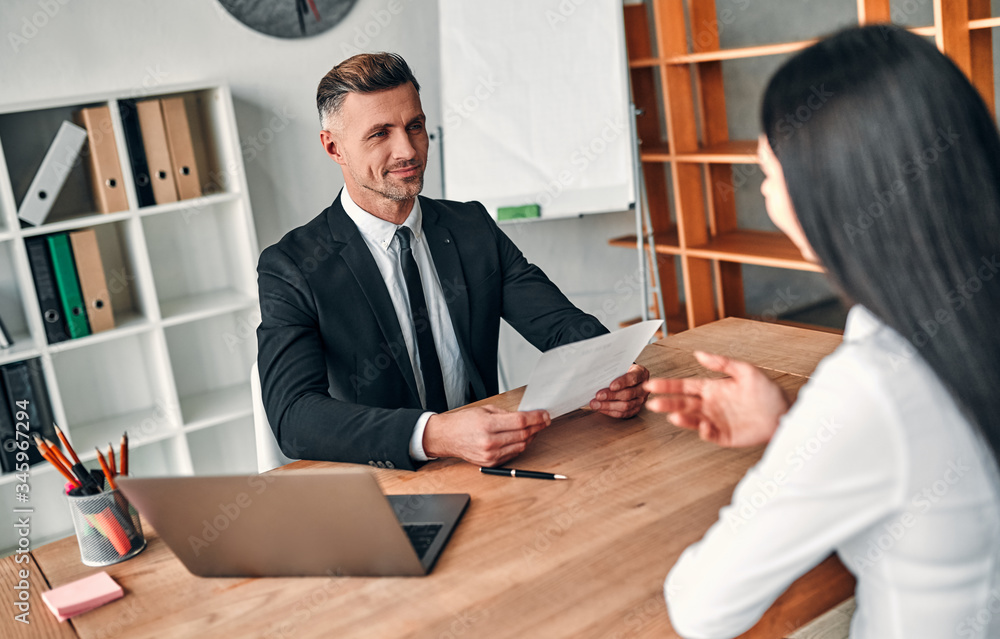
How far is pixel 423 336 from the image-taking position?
6.01 ft

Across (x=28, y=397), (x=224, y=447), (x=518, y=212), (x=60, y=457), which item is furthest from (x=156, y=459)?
(x=60, y=457)

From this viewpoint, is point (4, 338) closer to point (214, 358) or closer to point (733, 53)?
point (214, 358)

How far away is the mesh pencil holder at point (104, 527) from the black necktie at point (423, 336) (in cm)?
79

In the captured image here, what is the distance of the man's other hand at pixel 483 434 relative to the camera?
4.13 ft

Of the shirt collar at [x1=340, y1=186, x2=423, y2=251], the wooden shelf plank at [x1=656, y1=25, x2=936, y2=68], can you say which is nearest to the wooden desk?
the shirt collar at [x1=340, y1=186, x2=423, y2=251]

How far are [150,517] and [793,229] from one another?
835mm

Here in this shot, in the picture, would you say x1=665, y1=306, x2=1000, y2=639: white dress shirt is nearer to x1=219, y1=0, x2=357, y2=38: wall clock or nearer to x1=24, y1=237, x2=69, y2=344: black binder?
x1=24, y1=237, x2=69, y2=344: black binder

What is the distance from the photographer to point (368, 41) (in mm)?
3344

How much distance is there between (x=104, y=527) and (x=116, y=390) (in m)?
2.11

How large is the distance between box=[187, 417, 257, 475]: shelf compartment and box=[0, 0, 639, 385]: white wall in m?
0.75

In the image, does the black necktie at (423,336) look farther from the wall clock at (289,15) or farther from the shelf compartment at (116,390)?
the wall clock at (289,15)

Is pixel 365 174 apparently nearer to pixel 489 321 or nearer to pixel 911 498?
pixel 489 321

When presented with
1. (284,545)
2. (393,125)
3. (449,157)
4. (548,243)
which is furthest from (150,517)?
(548,243)

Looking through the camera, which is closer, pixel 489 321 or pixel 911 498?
pixel 911 498
